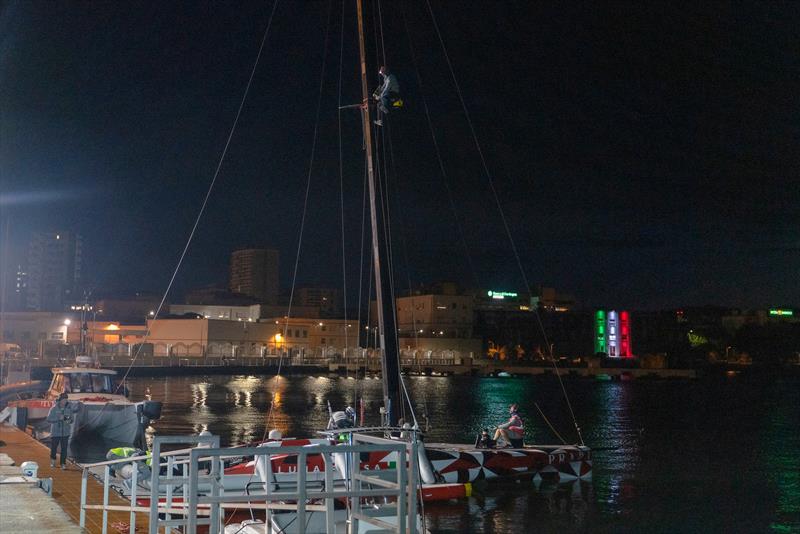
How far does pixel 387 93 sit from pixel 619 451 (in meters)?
26.7

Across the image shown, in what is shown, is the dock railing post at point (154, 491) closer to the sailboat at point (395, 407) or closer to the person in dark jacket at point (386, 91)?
the sailboat at point (395, 407)

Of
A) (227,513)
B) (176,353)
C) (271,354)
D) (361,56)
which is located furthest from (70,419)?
(271,354)

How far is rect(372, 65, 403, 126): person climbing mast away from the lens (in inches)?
784

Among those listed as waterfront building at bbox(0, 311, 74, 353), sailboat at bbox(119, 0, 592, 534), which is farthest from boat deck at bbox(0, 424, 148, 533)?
waterfront building at bbox(0, 311, 74, 353)

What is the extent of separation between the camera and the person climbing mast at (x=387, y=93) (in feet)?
65.3

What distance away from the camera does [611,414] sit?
234 feet

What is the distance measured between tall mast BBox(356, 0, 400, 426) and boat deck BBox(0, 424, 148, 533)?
688 cm

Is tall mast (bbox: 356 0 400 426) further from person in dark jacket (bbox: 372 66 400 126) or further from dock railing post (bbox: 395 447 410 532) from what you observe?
dock railing post (bbox: 395 447 410 532)

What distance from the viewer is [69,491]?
16.3 m

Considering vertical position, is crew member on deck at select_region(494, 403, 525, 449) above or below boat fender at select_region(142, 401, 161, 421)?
below

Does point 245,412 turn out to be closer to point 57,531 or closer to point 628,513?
point 628,513

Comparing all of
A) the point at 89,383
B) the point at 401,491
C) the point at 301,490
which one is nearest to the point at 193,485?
the point at 301,490

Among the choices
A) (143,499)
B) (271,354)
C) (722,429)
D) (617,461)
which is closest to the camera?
(143,499)

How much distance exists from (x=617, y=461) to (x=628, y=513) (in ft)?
44.6
